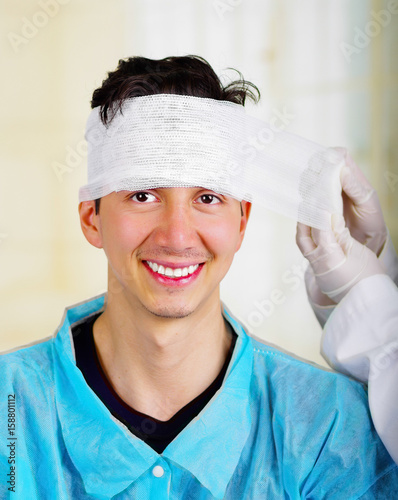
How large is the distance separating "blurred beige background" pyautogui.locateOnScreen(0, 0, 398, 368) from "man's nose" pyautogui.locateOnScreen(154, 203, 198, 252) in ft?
2.74

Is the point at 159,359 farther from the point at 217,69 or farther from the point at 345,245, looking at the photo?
the point at 217,69

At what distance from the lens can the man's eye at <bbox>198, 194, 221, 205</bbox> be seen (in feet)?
4.08

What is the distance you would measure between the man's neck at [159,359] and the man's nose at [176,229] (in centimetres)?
15

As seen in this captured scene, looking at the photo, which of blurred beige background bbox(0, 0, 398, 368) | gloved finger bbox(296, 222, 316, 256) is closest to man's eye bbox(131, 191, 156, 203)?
gloved finger bbox(296, 222, 316, 256)

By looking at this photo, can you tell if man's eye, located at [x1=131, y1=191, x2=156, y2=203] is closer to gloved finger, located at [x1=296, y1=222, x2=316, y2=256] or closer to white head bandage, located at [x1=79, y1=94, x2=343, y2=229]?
white head bandage, located at [x1=79, y1=94, x2=343, y2=229]

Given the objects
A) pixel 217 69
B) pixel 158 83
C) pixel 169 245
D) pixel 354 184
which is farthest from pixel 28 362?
pixel 217 69

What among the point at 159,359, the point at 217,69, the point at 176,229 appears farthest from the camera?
the point at 217,69

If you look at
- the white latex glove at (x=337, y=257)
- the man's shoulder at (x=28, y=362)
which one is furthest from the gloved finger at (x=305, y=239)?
the man's shoulder at (x=28, y=362)

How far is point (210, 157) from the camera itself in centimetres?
120

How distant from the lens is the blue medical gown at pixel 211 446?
45.8 inches

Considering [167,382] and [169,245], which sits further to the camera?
[167,382]

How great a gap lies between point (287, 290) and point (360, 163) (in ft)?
1.53

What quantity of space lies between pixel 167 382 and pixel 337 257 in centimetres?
43

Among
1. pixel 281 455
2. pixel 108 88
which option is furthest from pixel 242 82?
pixel 281 455
